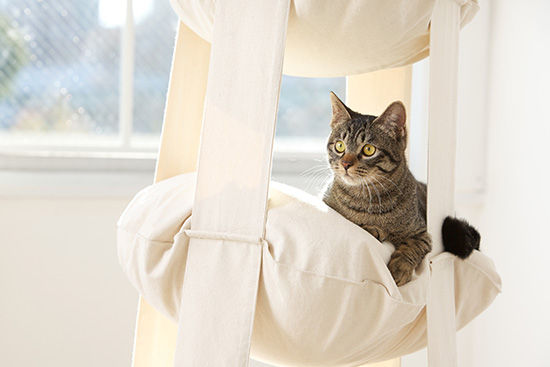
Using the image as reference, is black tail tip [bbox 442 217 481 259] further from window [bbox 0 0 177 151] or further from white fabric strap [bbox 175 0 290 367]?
window [bbox 0 0 177 151]

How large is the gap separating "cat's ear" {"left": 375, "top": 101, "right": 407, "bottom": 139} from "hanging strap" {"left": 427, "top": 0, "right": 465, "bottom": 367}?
0.09 meters

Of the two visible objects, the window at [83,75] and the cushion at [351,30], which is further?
the window at [83,75]

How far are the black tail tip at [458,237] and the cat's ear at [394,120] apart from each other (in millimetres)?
163

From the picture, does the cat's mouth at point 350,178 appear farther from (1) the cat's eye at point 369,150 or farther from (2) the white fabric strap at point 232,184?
(2) the white fabric strap at point 232,184

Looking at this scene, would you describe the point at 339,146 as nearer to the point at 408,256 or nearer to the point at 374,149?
the point at 374,149

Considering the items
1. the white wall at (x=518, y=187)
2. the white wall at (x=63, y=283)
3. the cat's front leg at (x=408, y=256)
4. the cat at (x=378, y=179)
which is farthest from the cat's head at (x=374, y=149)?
the white wall at (x=63, y=283)

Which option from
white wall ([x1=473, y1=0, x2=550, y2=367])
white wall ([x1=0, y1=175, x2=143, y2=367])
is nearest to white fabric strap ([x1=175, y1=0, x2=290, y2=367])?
white wall ([x1=0, y1=175, x2=143, y2=367])

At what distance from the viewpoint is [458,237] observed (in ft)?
2.63

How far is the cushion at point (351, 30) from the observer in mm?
743

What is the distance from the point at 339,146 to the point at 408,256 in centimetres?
24

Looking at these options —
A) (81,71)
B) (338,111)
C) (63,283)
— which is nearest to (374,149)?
(338,111)

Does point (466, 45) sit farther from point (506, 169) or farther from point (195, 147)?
point (195, 147)

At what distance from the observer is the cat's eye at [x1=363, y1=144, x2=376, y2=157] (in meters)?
0.91

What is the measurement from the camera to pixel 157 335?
1.05 meters
